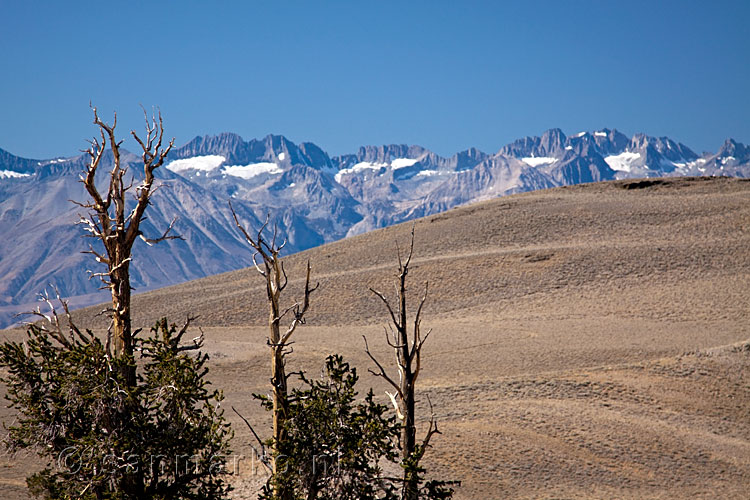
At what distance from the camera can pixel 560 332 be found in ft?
143

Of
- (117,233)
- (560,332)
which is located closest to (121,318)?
(117,233)

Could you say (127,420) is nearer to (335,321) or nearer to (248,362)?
(248,362)

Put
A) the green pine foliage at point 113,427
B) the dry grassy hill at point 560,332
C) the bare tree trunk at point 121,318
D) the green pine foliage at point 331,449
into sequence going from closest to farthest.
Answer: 1. the green pine foliage at point 331,449
2. the green pine foliage at point 113,427
3. the bare tree trunk at point 121,318
4. the dry grassy hill at point 560,332

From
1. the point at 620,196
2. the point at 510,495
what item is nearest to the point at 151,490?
the point at 510,495

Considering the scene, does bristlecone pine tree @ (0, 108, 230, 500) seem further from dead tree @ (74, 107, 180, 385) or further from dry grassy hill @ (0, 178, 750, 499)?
dry grassy hill @ (0, 178, 750, 499)

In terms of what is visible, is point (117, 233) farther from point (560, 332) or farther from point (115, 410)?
point (560, 332)

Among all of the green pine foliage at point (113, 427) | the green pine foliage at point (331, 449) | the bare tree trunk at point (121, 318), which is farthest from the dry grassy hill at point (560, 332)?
the green pine foliage at point (331, 449)

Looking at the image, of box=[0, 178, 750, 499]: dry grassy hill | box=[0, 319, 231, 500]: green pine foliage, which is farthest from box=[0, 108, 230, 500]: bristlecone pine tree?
box=[0, 178, 750, 499]: dry grassy hill

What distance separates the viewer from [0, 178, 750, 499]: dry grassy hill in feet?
82.6

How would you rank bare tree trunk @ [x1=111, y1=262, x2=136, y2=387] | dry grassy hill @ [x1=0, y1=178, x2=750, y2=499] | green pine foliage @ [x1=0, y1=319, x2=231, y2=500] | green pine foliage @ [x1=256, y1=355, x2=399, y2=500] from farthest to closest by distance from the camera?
dry grassy hill @ [x1=0, y1=178, x2=750, y2=499], bare tree trunk @ [x1=111, y1=262, x2=136, y2=387], green pine foliage @ [x1=0, y1=319, x2=231, y2=500], green pine foliage @ [x1=256, y1=355, x2=399, y2=500]

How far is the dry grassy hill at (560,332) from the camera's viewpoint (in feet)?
82.6

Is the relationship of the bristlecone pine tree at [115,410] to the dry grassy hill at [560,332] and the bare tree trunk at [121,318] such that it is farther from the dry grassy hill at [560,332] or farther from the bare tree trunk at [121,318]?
the dry grassy hill at [560,332]

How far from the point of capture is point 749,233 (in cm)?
6178

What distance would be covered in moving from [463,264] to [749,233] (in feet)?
77.9
